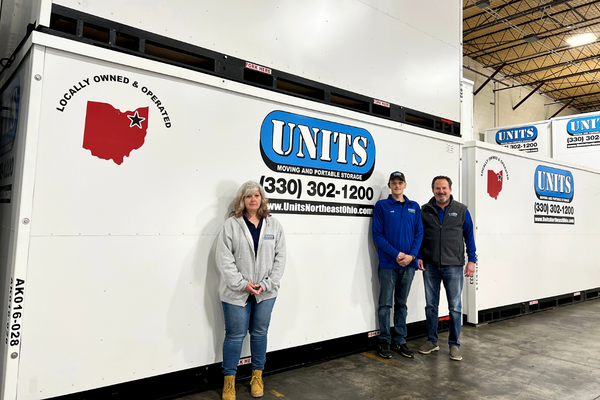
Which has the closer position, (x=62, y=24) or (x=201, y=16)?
(x=62, y=24)

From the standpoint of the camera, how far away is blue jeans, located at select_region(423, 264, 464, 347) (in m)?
4.36

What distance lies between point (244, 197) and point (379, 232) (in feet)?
5.76

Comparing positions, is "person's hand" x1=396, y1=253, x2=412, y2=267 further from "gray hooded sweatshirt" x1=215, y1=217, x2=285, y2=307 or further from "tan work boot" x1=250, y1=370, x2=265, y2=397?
"tan work boot" x1=250, y1=370, x2=265, y2=397

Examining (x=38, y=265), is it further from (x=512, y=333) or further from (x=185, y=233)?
(x=512, y=333)

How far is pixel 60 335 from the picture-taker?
2666mm

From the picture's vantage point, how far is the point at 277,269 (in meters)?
3.28

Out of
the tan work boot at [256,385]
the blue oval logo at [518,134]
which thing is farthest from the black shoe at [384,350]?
the blue oval logo at [518,134]

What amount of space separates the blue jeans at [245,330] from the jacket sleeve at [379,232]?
1.49 meters

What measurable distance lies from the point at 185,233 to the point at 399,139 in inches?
110

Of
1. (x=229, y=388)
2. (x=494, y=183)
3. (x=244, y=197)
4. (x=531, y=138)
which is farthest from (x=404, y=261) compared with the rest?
(x=531, y=138)

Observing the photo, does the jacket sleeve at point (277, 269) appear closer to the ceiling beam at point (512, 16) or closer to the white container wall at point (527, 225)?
the white container wall at point (527, 225)

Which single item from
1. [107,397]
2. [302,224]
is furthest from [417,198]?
[107,397]

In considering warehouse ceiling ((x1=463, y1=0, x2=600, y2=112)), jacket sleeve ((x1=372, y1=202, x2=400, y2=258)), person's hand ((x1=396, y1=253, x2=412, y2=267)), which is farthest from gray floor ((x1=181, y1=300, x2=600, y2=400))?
warehouse ceiling ((x1=463, y1=0, x2=600, y2=112))

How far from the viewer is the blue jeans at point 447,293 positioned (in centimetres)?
436
